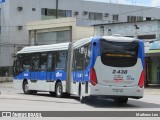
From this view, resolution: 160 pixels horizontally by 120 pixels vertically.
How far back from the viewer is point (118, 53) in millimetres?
21500

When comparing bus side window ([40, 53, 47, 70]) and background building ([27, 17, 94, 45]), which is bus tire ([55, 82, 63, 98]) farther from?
background building ([27, 17, 94, 45])

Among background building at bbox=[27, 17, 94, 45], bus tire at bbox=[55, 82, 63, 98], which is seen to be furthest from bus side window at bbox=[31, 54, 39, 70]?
background building at bbox=[27, 17, 94, 45]

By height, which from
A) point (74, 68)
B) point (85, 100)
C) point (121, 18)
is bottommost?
point (85, 100)

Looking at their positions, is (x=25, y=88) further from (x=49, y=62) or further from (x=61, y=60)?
(x=61, y=60)

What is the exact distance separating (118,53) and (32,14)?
187 feet

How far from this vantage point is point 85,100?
23.9 meters

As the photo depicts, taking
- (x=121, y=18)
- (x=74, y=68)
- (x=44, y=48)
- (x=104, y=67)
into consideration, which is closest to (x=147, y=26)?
(x=44, y=48)

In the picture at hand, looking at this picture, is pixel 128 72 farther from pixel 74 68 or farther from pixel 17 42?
pixel 17 42

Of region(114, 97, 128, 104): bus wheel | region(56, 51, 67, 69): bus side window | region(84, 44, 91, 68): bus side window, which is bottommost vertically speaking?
region(114, 97, 128, 104): bus wheel

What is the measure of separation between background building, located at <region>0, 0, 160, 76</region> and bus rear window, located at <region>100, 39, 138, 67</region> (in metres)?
46.2

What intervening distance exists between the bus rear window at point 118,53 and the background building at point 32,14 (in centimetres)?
4625

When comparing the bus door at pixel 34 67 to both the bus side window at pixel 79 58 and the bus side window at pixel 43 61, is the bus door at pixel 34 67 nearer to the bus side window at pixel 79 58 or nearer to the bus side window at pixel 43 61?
the bus side window at pixel 43 61

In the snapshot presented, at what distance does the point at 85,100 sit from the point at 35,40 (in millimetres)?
45732

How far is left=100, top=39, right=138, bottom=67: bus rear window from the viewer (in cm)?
2138
